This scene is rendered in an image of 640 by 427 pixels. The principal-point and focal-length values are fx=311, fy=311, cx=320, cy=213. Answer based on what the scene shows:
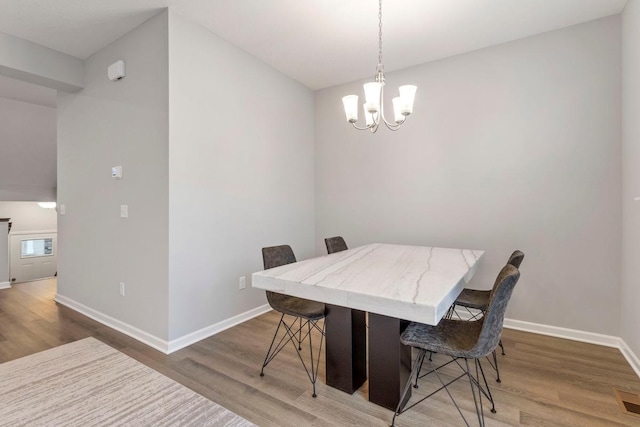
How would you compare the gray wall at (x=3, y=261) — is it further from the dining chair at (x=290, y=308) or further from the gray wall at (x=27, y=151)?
the dining chair at (x=290, y=308)

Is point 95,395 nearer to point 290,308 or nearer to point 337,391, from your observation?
point 290,308

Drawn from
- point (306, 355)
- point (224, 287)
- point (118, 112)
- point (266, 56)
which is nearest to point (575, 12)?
point (266, 56)

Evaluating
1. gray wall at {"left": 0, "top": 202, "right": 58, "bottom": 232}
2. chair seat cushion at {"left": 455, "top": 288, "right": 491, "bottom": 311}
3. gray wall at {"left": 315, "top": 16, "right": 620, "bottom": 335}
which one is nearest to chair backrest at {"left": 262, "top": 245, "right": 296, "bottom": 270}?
chair seat cushion at {"left": 455, "top": 288, "right": 491, "bottom": 311}

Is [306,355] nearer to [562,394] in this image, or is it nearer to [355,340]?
[355,340]

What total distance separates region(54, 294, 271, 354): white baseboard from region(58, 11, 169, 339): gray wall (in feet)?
0.18

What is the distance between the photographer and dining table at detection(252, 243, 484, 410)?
1323 millimetres

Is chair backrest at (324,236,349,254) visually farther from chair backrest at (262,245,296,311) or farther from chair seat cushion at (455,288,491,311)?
chair seat cushion at (455,288,491,311)

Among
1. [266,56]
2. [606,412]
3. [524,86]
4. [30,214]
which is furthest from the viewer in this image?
[30,214]

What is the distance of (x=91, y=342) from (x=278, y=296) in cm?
173

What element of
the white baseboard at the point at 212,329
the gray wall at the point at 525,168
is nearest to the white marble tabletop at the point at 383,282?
the gray wall at the point at 525,168

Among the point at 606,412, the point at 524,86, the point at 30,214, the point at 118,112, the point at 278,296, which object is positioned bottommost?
the point at 606,412

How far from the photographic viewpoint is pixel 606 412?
5.67 feet

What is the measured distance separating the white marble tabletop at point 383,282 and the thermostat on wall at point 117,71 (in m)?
2.41

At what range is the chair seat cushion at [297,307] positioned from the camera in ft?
6.38
